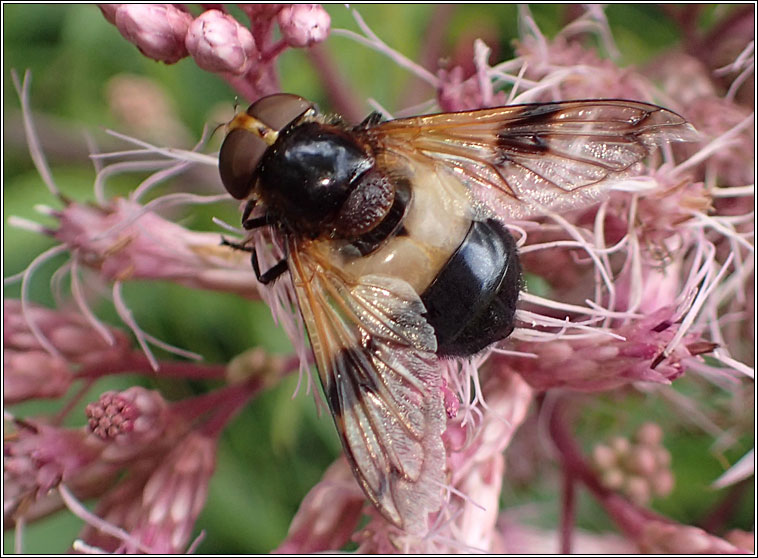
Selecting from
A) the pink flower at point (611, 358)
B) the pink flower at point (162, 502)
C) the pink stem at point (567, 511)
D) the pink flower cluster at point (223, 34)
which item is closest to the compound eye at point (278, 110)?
the pink flower cluster at point (223, 34)

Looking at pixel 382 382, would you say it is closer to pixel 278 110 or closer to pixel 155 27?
pixel 278 110

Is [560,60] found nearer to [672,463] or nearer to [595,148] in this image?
[595,148]

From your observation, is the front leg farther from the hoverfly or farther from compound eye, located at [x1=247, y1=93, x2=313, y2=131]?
compound eye, located at [x1=247, y1=93, x2=313, y2=131]

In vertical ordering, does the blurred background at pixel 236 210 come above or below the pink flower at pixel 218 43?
below

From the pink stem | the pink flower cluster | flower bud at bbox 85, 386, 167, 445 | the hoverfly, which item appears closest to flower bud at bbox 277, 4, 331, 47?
the pink flower cluster

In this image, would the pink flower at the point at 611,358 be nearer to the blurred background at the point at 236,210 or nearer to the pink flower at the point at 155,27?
the blurred background at the point at 236,210
